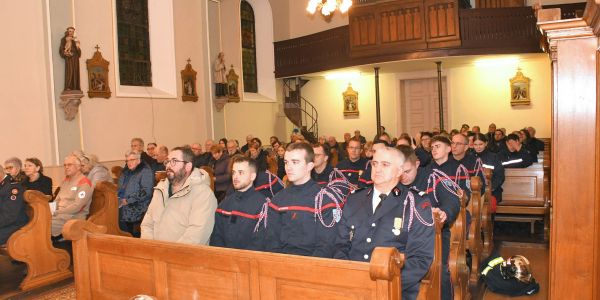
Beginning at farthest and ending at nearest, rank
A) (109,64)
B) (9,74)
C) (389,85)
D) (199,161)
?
(389,85)
(109,64)
(199,161)
(9,74)

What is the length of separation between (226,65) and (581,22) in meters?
13.5

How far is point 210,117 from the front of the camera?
1419cm

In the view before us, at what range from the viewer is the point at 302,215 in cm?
339

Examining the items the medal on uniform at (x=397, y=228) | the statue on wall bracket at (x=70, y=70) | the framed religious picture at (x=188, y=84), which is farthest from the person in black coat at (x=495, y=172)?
the framed religious picture at (x=188, y=84)

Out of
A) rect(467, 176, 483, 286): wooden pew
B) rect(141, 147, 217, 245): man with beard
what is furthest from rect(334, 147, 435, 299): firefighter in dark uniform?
rect(467, 176, 483, 286): wooden pew

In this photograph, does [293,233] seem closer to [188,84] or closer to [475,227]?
[475,227]

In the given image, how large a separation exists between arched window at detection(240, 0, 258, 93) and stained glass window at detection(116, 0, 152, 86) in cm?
432

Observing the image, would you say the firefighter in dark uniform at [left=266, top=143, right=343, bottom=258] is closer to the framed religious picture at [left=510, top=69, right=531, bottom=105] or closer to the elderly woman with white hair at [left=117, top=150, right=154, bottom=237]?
the elderly woman with white hair at [left=117, top=150, right=154, bottom=237]

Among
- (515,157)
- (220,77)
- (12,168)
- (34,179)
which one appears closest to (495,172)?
(515,157)

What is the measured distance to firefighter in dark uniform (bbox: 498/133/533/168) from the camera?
25.8 feet

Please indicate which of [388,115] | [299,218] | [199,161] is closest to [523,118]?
[388,115]

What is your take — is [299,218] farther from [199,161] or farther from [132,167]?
[199,161]

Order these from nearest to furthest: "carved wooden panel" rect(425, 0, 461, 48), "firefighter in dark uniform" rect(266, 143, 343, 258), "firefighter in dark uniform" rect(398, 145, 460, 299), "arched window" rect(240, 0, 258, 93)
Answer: "firefighter in dark uniform" rect(266, 143, 343, 258) < "firefighter in dark uniform" rect(398, 145, 460, 299) < "carved wooden panel" rect(425, 0, 461, 48) < "arched window" rect(240, 0, 258, 93)

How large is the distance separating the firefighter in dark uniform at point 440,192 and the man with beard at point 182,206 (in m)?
1.57
